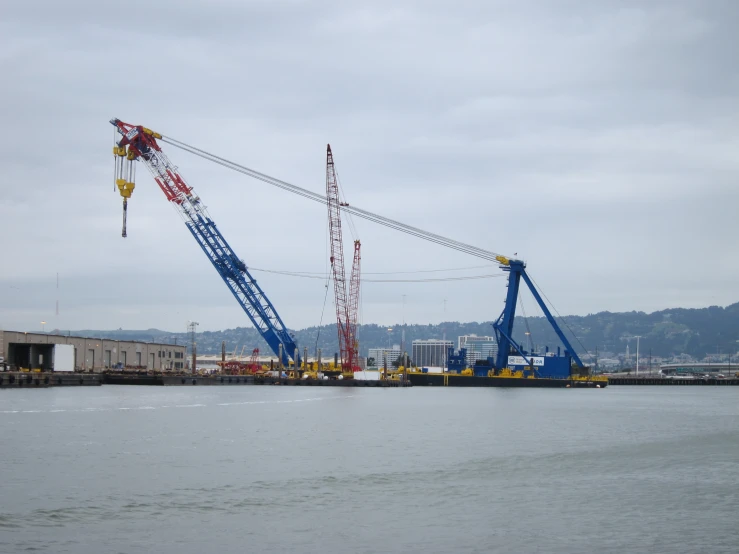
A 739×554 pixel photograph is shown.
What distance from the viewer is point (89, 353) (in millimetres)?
93562

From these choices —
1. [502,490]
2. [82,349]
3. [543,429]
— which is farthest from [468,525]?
[82,349]

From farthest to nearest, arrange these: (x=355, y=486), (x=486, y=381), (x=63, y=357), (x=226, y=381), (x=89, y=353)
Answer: (x=486, y=381) < (x=89, y=353) < (x=226, y=381) < (x=63, y=357) < (x=355, y=486)

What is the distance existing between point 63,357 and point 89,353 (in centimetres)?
1017

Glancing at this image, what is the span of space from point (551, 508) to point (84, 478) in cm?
1237

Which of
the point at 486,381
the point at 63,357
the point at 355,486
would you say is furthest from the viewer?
the point at 486,381

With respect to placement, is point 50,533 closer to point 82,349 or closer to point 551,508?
point 551,508

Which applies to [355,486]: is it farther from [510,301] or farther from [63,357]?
[510,301]

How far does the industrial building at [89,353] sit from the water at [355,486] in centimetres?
4195

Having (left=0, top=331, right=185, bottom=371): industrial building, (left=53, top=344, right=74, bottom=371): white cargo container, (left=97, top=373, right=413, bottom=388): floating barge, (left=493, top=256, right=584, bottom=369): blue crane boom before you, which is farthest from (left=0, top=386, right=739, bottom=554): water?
(left=493, top=256, right=584, bottom=369): blue crane boom

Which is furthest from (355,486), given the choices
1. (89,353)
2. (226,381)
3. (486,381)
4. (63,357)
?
(486,381)

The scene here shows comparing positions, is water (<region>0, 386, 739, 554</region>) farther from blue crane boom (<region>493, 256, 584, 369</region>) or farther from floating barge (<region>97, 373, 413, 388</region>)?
blue crane boom (<region>493, 256, 584, 369</region>)

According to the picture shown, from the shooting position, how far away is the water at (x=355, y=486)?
17.4 m

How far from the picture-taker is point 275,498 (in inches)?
835

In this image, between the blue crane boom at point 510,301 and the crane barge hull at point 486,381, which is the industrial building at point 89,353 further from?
the blue crane boom at point 510,301
